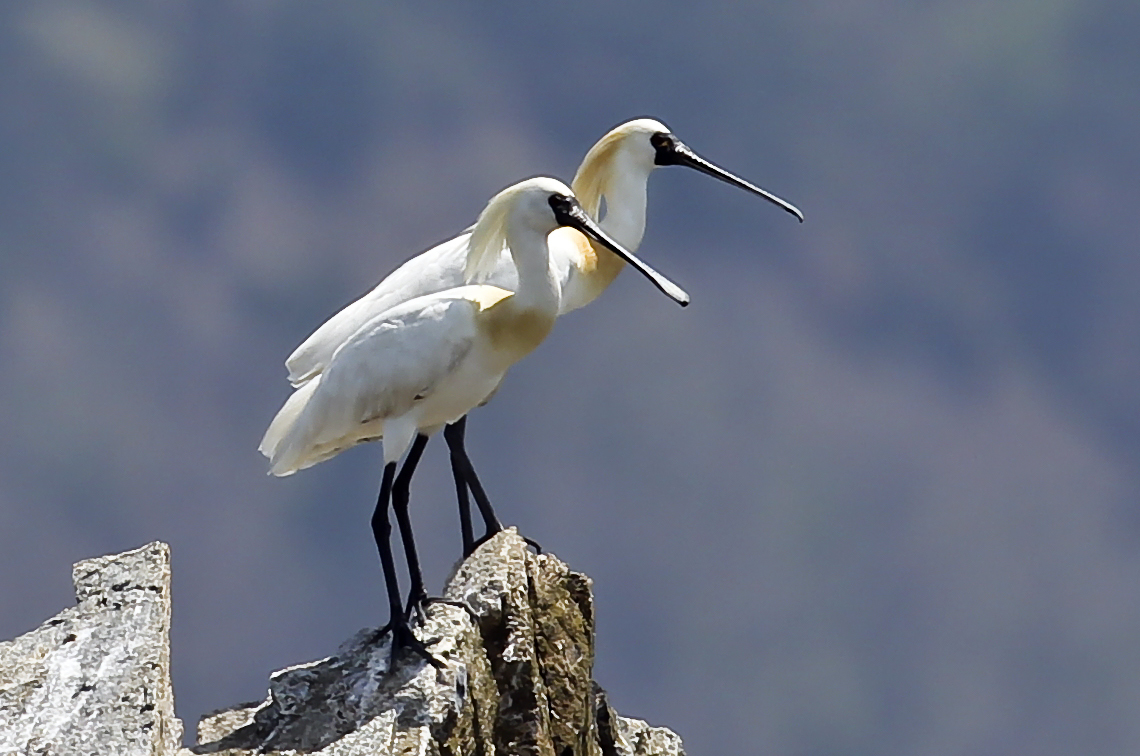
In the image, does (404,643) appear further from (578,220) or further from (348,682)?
(578,220)

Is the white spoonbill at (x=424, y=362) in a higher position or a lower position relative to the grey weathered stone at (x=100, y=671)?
higher

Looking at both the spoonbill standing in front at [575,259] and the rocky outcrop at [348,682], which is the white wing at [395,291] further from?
the rocky outcrop at [348,682]

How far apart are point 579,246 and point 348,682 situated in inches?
195

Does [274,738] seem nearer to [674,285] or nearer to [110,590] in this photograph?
[110,590]

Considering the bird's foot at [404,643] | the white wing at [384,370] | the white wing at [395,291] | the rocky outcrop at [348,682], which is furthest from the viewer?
the white wing at [395,291]

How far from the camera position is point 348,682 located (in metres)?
10.8

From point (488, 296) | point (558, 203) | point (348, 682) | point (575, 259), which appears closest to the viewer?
point (348, 682)

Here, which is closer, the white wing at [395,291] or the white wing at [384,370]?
the white wing at [384,370]

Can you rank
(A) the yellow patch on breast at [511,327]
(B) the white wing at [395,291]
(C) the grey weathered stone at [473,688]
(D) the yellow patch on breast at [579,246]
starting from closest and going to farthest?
(C) the grey weathered stone at [473,688], (A) the yellow patch on breast at [511,327], (B) the white wing at [395,291], (D) the yellow patch on breast at [579,246]

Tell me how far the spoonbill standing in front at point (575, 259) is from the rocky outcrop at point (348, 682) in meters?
1.74

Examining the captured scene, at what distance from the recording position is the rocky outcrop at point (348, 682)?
33.2 ft

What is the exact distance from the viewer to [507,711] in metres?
11.8

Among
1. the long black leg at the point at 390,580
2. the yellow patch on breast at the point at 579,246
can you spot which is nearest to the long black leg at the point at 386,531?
the long black leg at the point at 390,580

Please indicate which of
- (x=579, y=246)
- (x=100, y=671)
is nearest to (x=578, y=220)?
(x=579, y=246)
